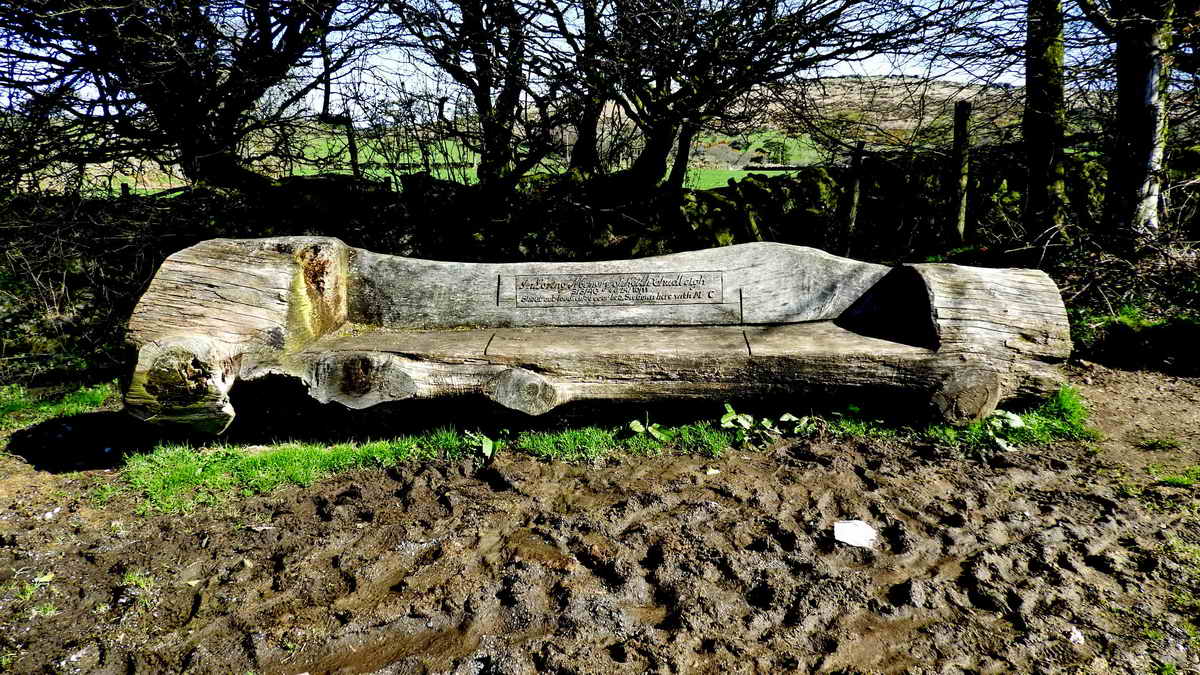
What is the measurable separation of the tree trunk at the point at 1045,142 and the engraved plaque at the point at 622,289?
3725 mm

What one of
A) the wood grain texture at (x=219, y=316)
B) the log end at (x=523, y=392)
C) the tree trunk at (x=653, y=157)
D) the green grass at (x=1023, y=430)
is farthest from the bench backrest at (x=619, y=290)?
the tree trunk at (x=653, y=157)

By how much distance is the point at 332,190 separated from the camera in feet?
22.1

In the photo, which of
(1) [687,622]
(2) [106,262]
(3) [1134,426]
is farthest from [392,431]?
(3) [1134,426]

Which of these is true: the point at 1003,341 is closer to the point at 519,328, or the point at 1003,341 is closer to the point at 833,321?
the point at 833,321

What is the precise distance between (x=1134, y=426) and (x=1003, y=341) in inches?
40.3

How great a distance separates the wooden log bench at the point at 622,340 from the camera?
3.71 m

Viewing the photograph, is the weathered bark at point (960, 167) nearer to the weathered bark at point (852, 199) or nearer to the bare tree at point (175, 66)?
the weathered bark at point (852, 199)

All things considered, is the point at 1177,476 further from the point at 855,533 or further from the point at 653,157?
the point at 653,157

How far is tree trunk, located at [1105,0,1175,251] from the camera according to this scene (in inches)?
213

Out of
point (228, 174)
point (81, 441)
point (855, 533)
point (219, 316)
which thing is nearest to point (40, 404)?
point (81, 441)

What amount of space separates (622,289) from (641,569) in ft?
7.01

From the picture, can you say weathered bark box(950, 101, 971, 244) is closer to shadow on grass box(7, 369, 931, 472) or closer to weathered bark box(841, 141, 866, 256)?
weathered bark box(841, 141, 866, 256)

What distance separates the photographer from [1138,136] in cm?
563

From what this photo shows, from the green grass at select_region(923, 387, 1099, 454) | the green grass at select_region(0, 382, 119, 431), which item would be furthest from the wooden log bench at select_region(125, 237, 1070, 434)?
the green grass at select_region(0, 382, 119, 431)
